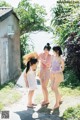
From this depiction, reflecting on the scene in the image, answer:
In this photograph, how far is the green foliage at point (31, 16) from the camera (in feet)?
67.3

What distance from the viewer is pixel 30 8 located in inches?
818

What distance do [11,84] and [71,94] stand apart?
112 inches

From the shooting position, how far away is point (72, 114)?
30.3 ft

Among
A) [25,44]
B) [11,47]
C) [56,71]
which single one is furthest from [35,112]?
[25,44]

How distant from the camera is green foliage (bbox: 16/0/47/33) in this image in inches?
807

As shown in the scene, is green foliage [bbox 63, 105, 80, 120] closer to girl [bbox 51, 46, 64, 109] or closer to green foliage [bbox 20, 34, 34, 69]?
girl [bbox 51, 46, 64, 109]

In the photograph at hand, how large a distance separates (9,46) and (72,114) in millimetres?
6774

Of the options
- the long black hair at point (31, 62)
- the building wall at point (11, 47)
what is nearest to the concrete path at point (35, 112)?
the long black hair at point (31, 62)

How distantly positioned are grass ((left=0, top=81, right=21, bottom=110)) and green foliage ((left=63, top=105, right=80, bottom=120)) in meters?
1.89

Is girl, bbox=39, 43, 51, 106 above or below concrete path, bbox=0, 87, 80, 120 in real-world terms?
above

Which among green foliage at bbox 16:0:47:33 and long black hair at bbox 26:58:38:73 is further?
green foliage at bbox 16:0:47:33

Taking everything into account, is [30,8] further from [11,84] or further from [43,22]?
[11,84]

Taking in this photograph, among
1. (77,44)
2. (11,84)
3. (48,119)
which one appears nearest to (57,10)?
(77,44)

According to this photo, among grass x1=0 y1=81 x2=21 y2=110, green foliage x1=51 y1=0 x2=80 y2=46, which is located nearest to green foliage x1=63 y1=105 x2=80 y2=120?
grass x1=0 y1=81 x2=21 y2=110
